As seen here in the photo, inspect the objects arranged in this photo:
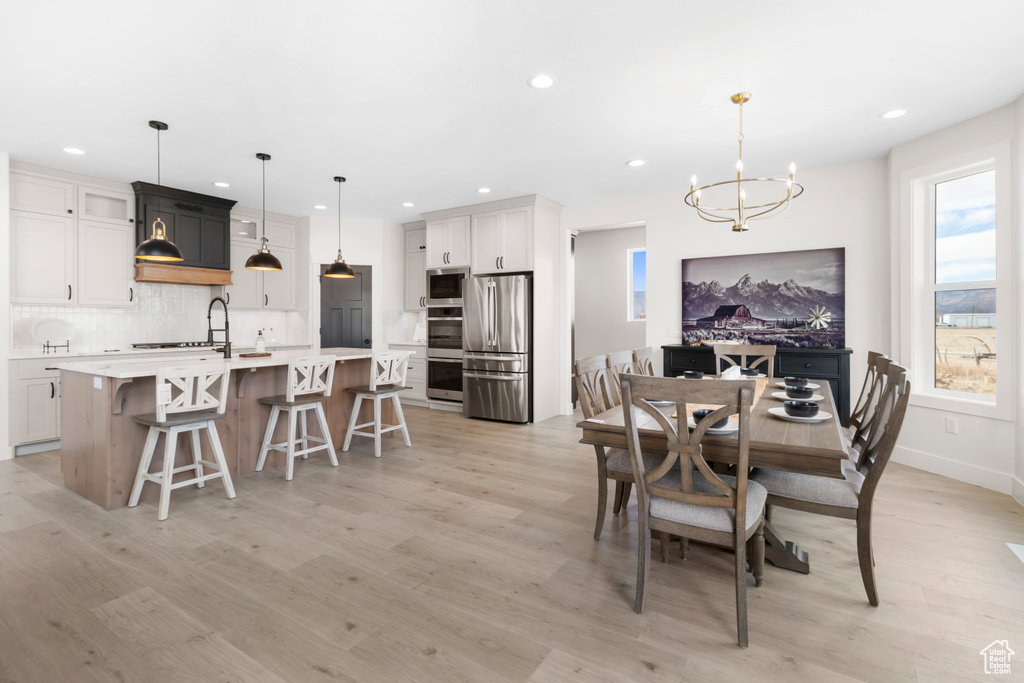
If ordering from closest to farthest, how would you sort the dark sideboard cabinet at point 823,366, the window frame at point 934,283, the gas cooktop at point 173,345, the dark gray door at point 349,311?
1. the window frame at point 934,283
2. the dark sideboard cabinet at point 823,366
3. the gas cooktop at point 173,345
4. the dark gray door at point 349,311

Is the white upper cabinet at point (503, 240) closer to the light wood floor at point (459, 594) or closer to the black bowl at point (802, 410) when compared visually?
the light wood floor at point (459, 594)

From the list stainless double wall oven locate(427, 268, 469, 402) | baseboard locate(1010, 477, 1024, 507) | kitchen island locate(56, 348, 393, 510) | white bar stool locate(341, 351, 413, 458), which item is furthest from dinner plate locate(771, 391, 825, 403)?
stainless double wall oven locate(427, 268, 469, 402)

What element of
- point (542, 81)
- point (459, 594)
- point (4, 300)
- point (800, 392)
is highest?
point (542, 81)

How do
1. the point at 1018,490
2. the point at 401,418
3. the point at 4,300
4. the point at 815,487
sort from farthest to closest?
the point at 401,418 < the point at 4,300 < the point at 1018,490 < the point at 815,487

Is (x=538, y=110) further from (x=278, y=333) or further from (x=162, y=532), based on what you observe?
(x=278, y=333)

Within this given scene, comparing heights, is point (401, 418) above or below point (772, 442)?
below

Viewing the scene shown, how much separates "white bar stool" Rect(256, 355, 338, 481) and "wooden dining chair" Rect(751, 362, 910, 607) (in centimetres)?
309

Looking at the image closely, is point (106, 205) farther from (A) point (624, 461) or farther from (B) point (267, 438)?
(A) point (624, 461)

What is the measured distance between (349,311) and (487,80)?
15.4 feet

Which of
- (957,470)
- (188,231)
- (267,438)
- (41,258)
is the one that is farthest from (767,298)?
(41,258)

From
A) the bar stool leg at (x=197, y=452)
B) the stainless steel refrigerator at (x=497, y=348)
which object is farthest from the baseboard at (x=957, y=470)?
the bar stool leg at (x=197, y=452)

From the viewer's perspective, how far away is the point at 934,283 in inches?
157

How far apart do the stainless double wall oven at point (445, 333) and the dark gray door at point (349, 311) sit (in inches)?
40.3

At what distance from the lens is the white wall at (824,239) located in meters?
4.48
